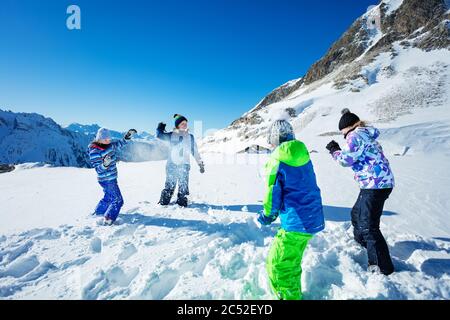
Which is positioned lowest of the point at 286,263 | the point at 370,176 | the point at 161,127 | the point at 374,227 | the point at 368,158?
the point at 286,263

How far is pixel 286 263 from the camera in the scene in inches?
99.5

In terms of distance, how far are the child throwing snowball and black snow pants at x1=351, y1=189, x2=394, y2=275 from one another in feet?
3.18

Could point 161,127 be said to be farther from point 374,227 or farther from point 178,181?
point 374,227

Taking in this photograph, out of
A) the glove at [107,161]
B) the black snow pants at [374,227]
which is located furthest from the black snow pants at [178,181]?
the black snow pants at [374,227]

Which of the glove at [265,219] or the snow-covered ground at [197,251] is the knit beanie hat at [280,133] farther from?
the snow-covered ground at [197,251]

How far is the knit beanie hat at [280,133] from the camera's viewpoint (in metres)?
2.69

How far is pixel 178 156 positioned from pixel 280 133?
338cm

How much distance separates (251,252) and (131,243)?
1.76 m

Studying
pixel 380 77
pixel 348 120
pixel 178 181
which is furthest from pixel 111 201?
pixel 380 77

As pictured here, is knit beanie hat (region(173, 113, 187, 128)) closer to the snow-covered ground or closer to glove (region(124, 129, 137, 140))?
glove (region(124, 129, 137, 140))

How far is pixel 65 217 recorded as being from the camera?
501 centimetres

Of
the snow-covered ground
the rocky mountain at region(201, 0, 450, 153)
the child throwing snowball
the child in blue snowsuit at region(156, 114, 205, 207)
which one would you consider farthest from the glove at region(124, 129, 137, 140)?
the rocky mountain at region(201, 0, 450, 153)
